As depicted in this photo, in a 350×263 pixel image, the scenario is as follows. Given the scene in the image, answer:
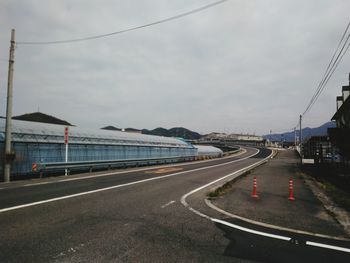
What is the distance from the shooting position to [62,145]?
81.9 ft

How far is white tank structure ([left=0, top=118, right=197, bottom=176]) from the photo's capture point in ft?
67.6

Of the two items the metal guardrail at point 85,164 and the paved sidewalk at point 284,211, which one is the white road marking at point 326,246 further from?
the metal guardrail at point 85,164

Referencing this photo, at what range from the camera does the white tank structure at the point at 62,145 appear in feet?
67.6

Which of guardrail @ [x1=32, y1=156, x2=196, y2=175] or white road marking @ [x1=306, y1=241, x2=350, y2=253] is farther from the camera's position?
guardrail @ [x1=32, y1=156, x2=196, y2=175]

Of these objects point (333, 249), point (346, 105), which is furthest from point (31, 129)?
point (346, 105)

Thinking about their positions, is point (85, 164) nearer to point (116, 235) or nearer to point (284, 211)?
point (284, 211)

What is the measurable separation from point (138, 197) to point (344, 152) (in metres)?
19.9

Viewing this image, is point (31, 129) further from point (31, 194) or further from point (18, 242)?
point (18, 242)

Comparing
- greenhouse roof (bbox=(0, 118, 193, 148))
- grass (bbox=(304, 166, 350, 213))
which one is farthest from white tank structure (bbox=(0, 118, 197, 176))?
grass (bbox=(304, 166, 350, 213))

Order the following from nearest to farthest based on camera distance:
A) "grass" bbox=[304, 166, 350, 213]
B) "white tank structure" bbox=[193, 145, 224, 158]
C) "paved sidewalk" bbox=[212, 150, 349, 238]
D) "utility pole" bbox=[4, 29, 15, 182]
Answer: "paved sidewalk" bbox=[212, 150, 349, 238] → "grass" bbox=[304, 166, 350, 213] → "utility pole" bbox=[4, 29, 15, 182] → "white tank structure" bbox=[193, 145, 224, 158]

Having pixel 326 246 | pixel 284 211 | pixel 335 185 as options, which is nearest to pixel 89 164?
pixel 284 211

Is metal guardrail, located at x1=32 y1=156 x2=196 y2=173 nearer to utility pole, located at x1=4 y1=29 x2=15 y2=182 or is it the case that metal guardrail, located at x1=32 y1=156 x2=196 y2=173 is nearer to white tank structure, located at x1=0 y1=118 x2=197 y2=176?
white tank structure, located at x1=0 y1=118 x2=197 y2=176

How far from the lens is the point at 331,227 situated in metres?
8.18

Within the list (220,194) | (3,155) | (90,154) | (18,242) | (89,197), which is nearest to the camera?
(18,242)
